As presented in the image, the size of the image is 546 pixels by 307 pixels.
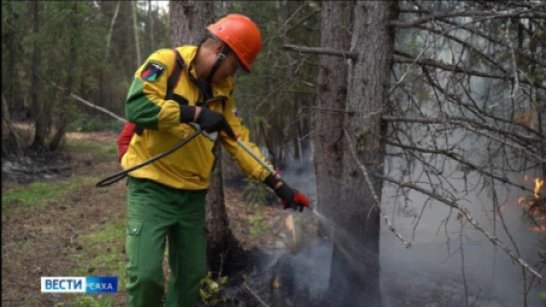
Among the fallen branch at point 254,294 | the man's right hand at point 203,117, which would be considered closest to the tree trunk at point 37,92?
the fallen branch at point 254,294

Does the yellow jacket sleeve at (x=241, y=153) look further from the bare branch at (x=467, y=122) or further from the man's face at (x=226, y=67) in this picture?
the bare branch at (x=467, y=122)

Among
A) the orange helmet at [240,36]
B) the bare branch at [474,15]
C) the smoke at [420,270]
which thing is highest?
the bare branch at [474,15]

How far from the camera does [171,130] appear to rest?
130 inches

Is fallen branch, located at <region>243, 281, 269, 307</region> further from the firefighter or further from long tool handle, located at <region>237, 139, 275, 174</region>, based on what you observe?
long tool handle, located at <region>237, 139, 275, 174</region>

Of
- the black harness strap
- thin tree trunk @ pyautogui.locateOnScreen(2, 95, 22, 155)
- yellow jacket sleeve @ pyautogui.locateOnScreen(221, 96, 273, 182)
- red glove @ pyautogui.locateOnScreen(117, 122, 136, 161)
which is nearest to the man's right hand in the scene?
the black harness strap

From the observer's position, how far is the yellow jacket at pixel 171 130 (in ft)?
10.2

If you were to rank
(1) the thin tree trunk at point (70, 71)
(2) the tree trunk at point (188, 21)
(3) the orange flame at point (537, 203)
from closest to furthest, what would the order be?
(3) the orange flame at point (537, 203), (2) the tree trunk at point (188, 21), (1) the thin tree trunk at point (70, 71)

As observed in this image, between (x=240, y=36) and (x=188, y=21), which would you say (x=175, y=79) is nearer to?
(x=240, y=36)

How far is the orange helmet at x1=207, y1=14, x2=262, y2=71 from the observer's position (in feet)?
11.3

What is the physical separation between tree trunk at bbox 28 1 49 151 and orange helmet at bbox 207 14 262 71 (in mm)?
8074

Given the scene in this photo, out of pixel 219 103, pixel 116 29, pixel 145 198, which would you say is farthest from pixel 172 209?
pixel 116 29

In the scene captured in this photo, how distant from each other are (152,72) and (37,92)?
8.77 meters

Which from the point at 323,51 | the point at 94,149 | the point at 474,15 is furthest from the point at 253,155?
the point at 94,149

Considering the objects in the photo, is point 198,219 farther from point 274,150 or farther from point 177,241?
point 274,150
